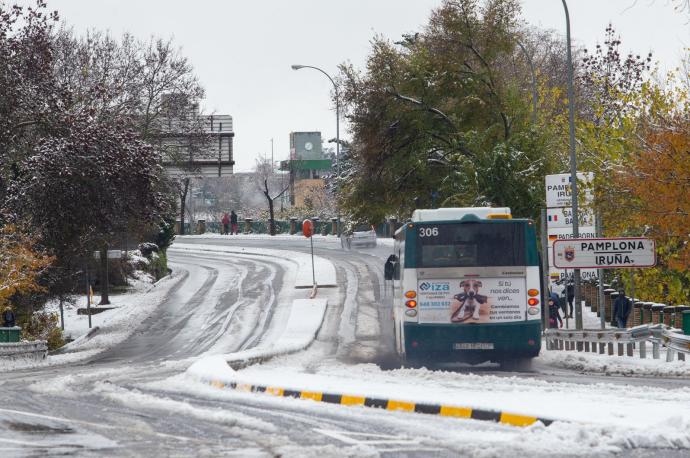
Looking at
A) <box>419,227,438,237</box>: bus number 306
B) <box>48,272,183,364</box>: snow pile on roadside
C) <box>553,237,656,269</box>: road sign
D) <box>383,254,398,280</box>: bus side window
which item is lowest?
<box>48,272,183,364</box>: snow pile on roadside

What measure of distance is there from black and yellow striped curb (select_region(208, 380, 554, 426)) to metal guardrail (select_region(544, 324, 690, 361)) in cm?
921

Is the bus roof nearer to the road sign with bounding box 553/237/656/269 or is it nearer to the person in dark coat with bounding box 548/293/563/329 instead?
the road sign with bounding box 553/237/656/269

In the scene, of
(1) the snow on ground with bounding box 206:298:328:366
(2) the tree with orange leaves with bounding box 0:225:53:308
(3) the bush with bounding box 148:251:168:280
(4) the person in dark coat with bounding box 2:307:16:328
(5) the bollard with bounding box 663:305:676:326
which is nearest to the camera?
(1) the snow on ground with bounding box 206:298:328:366

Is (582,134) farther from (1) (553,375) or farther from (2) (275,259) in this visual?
(2) (275,259)

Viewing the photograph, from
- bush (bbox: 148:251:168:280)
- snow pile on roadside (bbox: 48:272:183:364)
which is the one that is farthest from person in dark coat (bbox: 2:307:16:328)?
bush (bbox: 148:251:168:280)

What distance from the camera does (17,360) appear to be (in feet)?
93.7

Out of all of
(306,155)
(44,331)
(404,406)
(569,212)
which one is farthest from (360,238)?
(306,155)

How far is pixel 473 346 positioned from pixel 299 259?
41.2m

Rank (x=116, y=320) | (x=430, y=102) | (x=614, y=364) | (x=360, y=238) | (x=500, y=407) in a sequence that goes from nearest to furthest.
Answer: (x=500, y=407) < (x=614, y=364) < (x=116, y=320) < (x=430, y=102) < (x=360, y=238)

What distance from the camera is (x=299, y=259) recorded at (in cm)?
6138

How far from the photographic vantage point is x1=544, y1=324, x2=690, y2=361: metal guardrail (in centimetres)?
2108

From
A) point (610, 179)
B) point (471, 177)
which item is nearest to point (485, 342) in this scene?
point (610, 179)

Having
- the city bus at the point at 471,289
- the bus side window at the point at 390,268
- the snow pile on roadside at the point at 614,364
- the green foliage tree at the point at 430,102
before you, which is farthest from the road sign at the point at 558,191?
the green foliage tree at the point at 430,102

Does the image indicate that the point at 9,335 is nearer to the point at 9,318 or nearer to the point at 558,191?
the point at 9,318
